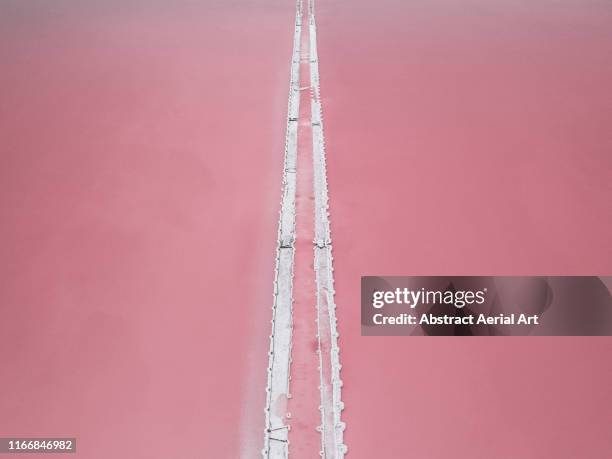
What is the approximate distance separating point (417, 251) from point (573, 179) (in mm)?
1328

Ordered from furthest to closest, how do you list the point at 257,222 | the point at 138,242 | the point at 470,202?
the point at 470,202, the point at 257,222, the point at 138,242

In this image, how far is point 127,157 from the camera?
327cm

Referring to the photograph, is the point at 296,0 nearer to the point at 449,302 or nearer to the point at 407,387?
the point at 449,302

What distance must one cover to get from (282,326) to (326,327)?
20 centimetres

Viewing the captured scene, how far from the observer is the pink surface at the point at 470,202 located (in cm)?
189

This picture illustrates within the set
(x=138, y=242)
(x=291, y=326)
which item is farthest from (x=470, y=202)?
(x=138, y=242)

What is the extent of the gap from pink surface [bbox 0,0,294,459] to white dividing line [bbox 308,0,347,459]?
251mm

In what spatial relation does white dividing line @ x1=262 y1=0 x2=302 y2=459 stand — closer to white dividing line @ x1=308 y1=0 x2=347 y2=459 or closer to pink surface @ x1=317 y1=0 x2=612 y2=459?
white dividing line @ x1=308 y1=0 x2=347 y2=459

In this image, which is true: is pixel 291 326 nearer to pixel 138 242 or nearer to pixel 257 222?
pixel 257 222

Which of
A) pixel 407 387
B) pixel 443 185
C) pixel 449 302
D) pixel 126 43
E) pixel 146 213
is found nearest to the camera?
pixel 407 387

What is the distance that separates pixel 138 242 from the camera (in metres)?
2.61

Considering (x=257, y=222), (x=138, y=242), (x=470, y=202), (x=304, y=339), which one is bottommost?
(x=304, y=339)

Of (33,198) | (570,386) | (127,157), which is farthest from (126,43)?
(570,386)

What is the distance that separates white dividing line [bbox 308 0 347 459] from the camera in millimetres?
1829
